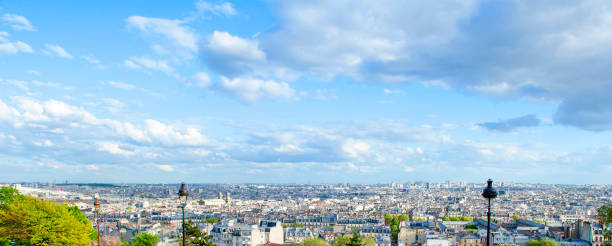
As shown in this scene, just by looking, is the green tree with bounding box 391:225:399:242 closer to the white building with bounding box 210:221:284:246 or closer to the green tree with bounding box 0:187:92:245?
the white building with bounding box 210:221:284:246

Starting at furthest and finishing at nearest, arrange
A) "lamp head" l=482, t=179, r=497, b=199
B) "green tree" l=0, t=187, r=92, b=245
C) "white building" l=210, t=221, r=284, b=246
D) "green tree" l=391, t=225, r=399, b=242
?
1. "green tree" l=391, t=225, r=399, b=242
2. "white building" l=210, t=221, r=284, b=246
3. "green tree" l=0, t=187, r=92, b=245
4. "lamp head" l=482, t=179, r=497, b=199

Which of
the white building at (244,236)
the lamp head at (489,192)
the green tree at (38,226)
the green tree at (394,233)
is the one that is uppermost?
the lamp head at (489,192)

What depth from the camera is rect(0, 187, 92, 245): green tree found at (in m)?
28.5

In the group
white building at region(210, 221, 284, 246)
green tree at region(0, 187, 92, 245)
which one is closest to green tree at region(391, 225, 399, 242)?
white building at region(210, 221, 284, 246)

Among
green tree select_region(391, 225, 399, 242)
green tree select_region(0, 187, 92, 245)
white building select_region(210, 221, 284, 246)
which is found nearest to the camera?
green tree select_region(0, 187, 92, 245)

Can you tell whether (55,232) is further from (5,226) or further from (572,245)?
(572,245)

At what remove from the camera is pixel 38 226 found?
28.9 m

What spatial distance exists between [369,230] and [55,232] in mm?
67894

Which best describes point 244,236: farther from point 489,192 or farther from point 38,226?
point 489,192

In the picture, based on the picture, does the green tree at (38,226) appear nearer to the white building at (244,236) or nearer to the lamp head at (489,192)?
the lamp head at (489,192)

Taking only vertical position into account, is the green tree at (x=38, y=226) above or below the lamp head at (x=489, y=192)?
below

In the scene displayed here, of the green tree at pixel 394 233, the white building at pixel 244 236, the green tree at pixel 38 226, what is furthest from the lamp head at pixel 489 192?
the green tree at pixel 394 233

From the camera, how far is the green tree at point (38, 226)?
2853cm

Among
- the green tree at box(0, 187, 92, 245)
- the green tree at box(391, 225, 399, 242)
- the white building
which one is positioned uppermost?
the green tree at box(0, 187, 92, 245)
